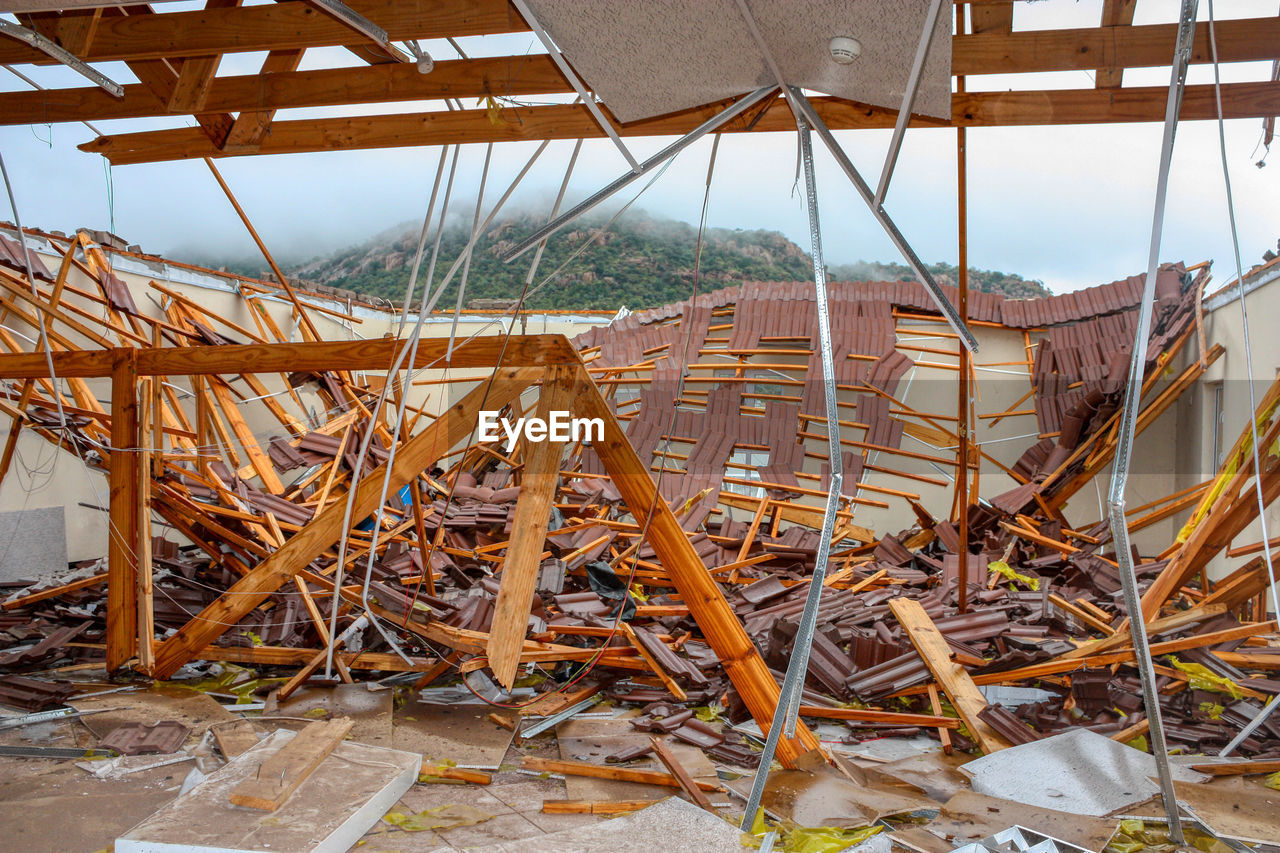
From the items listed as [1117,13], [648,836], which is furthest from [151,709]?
[1117,13]

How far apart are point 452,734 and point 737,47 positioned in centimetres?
373

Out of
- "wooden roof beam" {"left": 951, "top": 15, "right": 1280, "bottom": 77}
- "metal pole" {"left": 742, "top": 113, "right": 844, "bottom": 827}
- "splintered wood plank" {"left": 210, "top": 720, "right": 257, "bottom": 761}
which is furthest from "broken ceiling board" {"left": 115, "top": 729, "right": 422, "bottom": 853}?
"wooden roof beam" {"left": 951, "top": 15, "right": 1280, "bottom": 77}

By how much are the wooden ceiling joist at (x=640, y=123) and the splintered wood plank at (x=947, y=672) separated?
3.25 m

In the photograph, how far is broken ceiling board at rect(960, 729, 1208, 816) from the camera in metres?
4.03

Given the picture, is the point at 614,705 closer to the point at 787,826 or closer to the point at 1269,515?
the point at 787,826

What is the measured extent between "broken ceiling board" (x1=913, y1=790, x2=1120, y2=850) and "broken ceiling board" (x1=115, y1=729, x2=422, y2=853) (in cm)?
219

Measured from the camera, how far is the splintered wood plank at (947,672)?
5.02 meters

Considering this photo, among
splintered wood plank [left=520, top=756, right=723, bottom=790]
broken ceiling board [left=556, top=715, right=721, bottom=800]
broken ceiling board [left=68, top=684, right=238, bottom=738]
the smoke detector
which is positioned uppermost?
the smoke detector

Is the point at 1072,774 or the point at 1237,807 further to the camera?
the point at 1072,774

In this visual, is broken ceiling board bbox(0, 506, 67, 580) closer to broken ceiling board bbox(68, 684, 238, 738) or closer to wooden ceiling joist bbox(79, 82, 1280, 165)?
broken ceiling board bbox(68, 684, 238, 738)

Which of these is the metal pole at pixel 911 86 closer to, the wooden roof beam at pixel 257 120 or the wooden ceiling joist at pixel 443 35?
the wooden ceiling joist at pixel 443 35

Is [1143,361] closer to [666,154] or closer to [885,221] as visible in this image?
[885,221]

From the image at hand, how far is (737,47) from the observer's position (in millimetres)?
3158

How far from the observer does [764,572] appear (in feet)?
30.6
